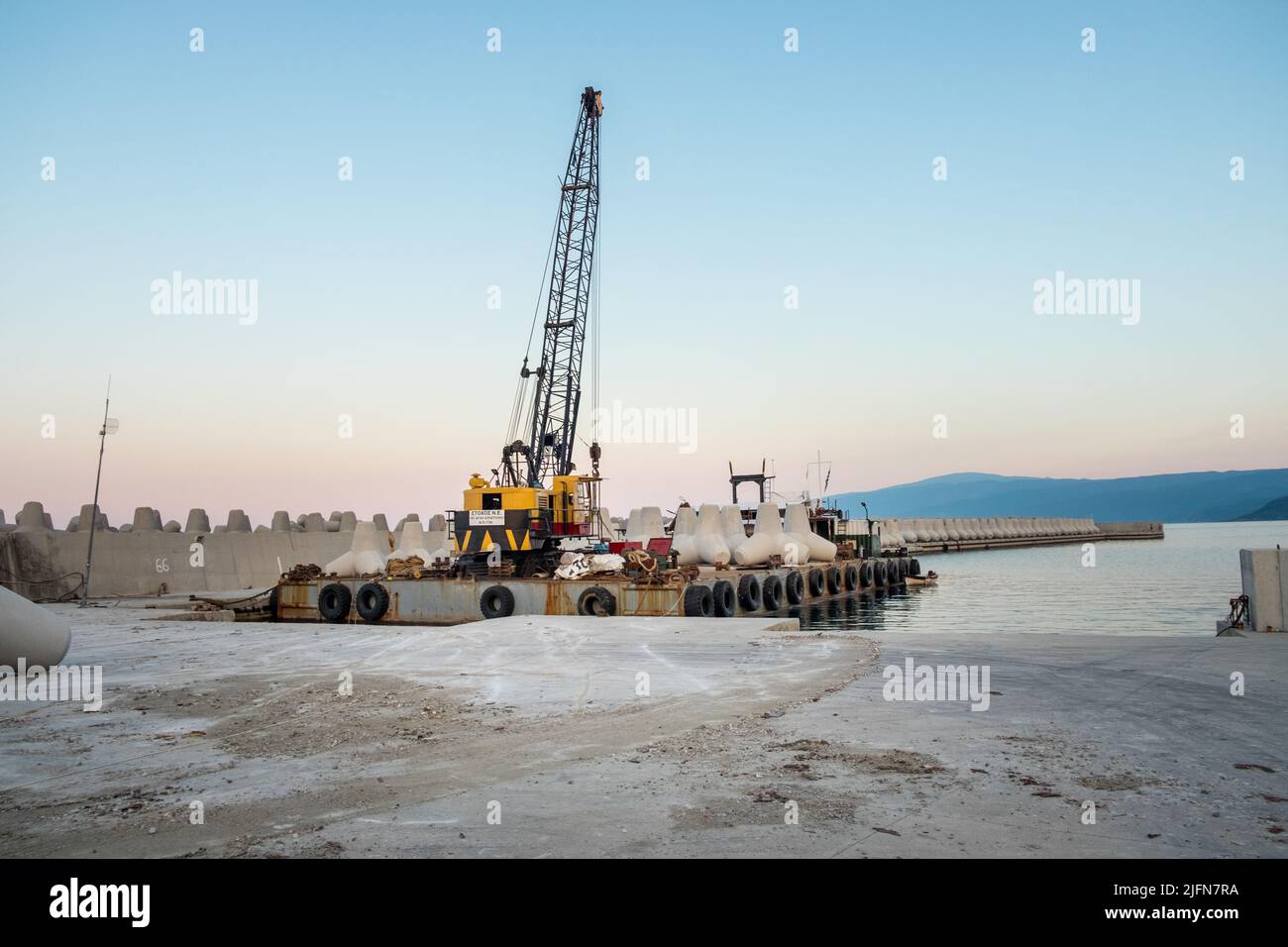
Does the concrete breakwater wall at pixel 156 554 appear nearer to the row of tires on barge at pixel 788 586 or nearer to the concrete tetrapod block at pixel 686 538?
the concrete tetrapod block at pixel 686 538

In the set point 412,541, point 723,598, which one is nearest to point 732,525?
point 723,598

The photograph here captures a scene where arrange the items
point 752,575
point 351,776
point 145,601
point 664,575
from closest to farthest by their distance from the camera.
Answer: point 351,776 → point 664,575 → point 145,601 → point 752,575

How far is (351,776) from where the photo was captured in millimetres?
7000

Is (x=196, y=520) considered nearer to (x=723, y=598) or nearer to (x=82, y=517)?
(x=82, y=517)

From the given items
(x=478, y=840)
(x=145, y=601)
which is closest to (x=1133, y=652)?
(x=478, y=840)

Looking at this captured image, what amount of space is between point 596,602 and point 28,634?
1584cm

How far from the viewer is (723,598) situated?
28000mm

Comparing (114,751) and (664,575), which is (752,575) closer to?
(664,575)

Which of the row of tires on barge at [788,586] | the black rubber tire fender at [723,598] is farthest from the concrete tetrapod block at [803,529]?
the black rubber tire fender at [723,598]

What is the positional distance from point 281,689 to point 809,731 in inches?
277

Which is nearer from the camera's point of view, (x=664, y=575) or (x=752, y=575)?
(x=664, y=575)

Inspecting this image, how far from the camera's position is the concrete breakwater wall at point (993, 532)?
113800mm

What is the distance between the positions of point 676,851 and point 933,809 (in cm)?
189
